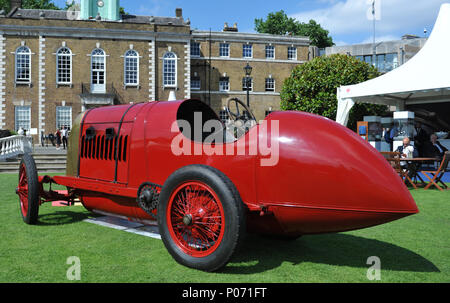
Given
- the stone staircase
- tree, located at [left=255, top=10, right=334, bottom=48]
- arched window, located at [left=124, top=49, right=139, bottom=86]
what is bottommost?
the stone staircase

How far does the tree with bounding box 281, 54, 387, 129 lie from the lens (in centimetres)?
2702

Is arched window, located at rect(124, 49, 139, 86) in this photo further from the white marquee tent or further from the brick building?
the white marquee tent

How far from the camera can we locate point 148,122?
385 centimetres

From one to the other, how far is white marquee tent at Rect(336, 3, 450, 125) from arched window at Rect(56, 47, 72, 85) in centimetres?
2458

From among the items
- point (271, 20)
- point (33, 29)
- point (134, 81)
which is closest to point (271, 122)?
point (134, 81)

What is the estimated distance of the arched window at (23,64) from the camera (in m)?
28.9

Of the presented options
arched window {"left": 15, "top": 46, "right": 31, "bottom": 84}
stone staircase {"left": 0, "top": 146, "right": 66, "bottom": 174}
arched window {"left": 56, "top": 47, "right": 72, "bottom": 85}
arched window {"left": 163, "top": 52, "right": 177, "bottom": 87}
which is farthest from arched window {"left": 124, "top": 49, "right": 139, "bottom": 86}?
stone staircase {"left": 0, "top": 146, "right": 66, "bottom": 174}

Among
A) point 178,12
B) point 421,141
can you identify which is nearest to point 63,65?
point 178,12

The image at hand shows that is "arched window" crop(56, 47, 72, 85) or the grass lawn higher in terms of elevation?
"arched window" crop(56, 47, 72, 85)

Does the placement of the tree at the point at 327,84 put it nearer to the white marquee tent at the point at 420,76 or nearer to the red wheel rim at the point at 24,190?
the white marquee tent at the point at 420,76

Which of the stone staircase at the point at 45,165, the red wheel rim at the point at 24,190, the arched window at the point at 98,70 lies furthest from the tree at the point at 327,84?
the red wheel rim at the point at 24,190

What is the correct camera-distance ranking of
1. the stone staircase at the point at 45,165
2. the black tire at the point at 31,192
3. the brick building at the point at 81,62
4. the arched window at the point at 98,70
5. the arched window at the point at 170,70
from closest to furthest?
the black tire at the point at 31,192, the stone staircase at the point at 45,165, the brick building at the point at 81,62, the arched window at the point at 98,70, the arched window at the point at 170,70

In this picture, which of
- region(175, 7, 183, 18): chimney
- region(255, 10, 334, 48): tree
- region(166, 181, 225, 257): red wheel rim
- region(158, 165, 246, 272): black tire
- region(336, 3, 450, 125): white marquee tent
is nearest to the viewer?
region(158, 165, 246, 272): black tire

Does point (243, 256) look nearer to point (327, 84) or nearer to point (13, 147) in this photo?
point (13, 147)
